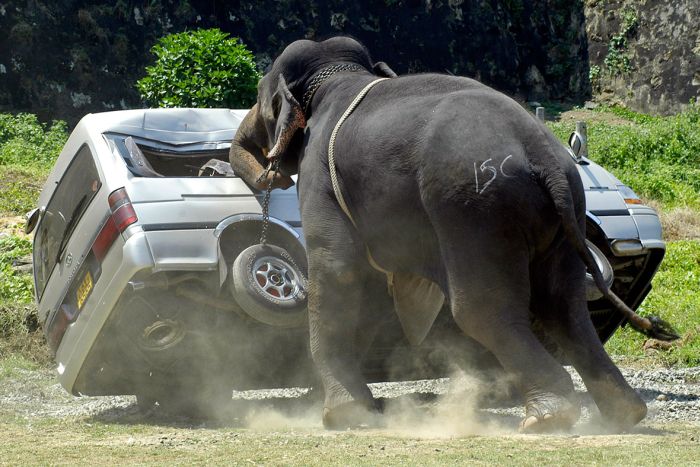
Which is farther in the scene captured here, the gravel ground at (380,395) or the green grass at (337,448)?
the gravel ground at (380,395)

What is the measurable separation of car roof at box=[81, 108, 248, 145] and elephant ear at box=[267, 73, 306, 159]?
3.42 ft

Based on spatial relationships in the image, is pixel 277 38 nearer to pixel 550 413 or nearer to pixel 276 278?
pixel 276 278

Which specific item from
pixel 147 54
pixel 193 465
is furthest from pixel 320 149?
pixel 147 54

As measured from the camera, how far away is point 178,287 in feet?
24.2

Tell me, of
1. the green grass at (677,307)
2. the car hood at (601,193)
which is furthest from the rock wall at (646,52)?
the car hood at (601,193)

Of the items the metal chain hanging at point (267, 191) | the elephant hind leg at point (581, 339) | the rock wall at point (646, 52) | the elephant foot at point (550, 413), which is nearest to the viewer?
the elephant foot at point (550, 413)

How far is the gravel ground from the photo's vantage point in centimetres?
781

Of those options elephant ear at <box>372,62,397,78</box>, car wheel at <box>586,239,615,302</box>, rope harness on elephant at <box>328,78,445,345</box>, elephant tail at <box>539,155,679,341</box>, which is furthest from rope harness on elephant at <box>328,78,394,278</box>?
car wheel at <box>586,239,615,302</box>

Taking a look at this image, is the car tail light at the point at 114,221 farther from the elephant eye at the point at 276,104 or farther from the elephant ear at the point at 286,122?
the elephant eye at the point at 276,104

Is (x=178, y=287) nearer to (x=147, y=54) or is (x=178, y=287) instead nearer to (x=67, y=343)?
(x=67, y=343)

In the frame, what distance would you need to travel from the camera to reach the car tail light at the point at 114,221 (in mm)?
7211

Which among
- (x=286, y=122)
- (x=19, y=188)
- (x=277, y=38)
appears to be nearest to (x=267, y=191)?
(x=286, y=122)

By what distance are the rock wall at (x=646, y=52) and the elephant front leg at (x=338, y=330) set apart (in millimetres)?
18777

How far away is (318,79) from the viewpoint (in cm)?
762
